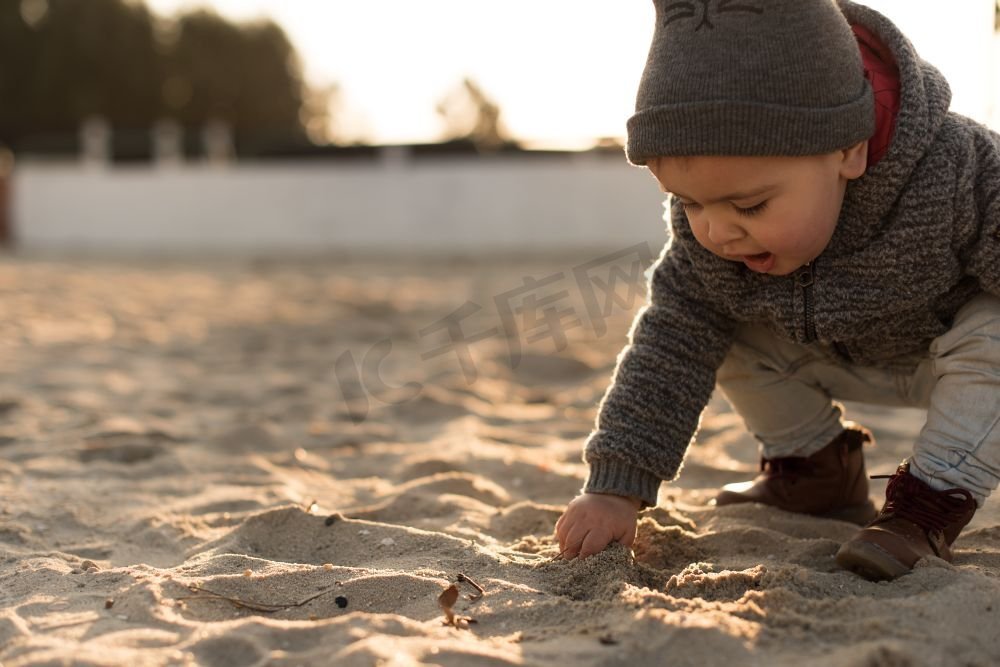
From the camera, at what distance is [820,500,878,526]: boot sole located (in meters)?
1.95

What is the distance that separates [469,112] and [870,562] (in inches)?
978

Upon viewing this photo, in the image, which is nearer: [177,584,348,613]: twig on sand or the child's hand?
[177,584,348,613]: twig on sand

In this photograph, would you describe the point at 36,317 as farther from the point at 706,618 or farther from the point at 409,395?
the point at 706,618

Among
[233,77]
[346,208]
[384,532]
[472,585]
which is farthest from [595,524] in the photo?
[233,77]

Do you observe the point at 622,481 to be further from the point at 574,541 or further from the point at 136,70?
the point at 136,70

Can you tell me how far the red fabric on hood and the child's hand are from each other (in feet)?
2.18

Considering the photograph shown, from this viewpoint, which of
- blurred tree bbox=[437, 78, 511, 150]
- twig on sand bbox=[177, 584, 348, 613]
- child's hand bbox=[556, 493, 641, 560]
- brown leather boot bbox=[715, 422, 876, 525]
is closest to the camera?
twig on sand bbox=[177, 584, 348, 613]

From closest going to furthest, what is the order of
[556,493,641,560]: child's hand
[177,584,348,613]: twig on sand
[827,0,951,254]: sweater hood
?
[177,584,348,613]: twig on sand → [827,0,951,254]: sweater hood → [556,493,641,560]: child's hand

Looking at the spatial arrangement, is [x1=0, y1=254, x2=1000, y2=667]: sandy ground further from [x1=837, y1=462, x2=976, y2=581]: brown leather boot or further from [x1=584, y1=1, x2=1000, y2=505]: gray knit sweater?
[x1=584, y1=1, x2=1000, y2=505]: gray knit sweater

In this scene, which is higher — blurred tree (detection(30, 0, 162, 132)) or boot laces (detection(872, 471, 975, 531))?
blurred tree (detection(30, 0, 162, 132))

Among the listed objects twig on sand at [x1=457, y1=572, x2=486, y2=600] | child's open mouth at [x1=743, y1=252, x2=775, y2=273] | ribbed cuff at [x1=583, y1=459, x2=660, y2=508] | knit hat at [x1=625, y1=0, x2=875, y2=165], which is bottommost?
twig on sand at [x1=457, y1=572, x2=486, y2=600]

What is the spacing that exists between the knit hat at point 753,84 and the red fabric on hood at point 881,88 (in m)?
0.06

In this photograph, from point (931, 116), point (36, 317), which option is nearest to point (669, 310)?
point (931, 116)

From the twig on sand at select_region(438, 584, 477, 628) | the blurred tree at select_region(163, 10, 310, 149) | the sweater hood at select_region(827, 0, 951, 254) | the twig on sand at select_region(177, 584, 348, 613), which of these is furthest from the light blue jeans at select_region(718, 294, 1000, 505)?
the blurred tree at select_region(163, 10, 310, 149)
